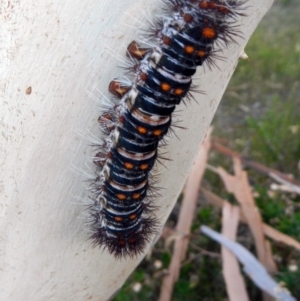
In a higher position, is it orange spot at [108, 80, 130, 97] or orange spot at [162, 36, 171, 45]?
orange spot at [162, 36, 171, 45]

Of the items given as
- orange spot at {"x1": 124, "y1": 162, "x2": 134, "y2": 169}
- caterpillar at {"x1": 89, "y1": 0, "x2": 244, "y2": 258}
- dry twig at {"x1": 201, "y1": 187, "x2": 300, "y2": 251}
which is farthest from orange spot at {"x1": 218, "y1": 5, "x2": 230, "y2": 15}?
dry twig at {"x1": 201, "y1": 187, "x2": 300, "y2": 251}

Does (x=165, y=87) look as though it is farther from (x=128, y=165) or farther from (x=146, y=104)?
(x=128, y=165)

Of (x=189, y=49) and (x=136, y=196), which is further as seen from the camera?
(x=136, y=196)

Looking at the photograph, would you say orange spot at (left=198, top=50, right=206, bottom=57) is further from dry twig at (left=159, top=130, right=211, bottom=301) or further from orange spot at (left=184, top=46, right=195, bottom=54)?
dry twig at (left=159, top=130, right=211, bottom=301)

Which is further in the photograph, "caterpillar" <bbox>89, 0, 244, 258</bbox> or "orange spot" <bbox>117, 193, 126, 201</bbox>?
"orange spot" <bbox>117, 193, 126, 201</bbox>

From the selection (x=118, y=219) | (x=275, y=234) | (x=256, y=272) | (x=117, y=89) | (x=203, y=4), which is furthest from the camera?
(x=275, y=234)

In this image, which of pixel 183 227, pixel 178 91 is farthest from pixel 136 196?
pixel 183 227

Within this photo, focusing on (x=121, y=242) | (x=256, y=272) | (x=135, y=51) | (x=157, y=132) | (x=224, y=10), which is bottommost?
(x=121, y=242)

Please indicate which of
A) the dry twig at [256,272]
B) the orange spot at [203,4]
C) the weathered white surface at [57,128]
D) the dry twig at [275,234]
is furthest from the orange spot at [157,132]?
the dry twig at [275,234]
